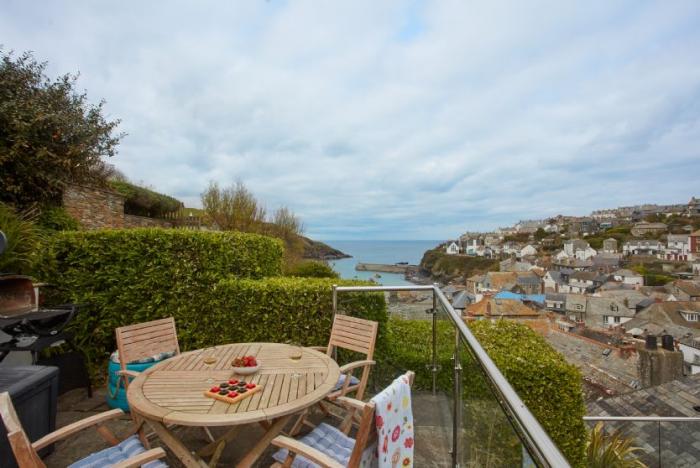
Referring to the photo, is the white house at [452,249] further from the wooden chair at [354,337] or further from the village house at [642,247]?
the wooden chair at [354,337]

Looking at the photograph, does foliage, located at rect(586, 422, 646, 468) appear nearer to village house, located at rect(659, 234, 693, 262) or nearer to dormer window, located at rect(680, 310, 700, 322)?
dormer window, located at rect(680, 310, 700, 322)

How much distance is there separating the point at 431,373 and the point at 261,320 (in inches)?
84.9

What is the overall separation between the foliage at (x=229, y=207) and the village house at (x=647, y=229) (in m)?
41.3

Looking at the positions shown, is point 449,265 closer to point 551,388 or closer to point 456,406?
point 551,388

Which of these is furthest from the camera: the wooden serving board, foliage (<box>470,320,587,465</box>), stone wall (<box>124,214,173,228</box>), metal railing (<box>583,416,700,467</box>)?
stone wall (<box>124,214,173,228</box>)

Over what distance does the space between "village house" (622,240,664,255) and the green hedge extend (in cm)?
4022

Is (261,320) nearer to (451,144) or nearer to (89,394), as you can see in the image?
(89,394)

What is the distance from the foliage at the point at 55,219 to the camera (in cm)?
619

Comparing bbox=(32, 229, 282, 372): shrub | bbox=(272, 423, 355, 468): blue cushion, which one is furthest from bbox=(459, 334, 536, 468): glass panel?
bbox=(32, 229, 282, 372): shrub

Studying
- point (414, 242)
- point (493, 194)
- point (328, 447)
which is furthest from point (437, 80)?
point (414, 242)

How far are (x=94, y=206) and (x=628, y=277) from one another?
39.6 m

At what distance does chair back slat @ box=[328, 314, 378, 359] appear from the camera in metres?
3.25

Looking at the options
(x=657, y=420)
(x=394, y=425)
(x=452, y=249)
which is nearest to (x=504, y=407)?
(x=394, y=425)

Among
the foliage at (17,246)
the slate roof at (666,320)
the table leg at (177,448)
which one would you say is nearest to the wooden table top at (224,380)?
the table leg at (177,448)
